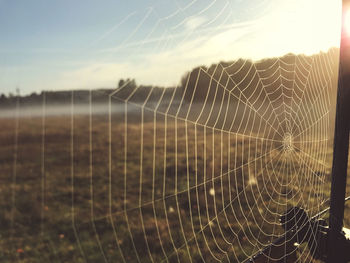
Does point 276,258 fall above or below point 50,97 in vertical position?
below

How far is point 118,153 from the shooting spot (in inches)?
221

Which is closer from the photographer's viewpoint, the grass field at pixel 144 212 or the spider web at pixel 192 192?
the spider web at pixel 192 192

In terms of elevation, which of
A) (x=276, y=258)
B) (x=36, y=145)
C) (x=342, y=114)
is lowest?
(x=276, y=258)

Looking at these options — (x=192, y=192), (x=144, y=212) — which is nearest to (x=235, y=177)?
(x=192, y=192)

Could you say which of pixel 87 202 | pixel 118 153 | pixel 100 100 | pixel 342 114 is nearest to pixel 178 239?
pixel 87 202

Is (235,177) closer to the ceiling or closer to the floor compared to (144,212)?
closer to the ceiling

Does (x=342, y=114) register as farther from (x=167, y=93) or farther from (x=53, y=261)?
(x=53, y=261)

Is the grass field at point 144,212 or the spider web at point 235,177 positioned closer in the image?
the spider web at point 235,177

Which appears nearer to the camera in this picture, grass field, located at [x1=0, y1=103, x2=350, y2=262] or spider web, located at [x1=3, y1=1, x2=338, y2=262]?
spider web, located at [x1=3, y1=1, x2=338, y2=262]

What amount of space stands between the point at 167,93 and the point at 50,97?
1.97 feet

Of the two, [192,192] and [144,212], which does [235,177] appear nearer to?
[192,192]

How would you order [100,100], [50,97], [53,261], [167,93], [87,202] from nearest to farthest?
[50,97] < [100,100] < [167,93] < [53,261] < [87,202]

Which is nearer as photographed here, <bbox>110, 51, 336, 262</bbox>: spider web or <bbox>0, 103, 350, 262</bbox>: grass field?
<bbox>110, 51, 336, 262</bbox>: spider web

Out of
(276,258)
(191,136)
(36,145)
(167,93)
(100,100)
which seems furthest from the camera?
(191,136)
